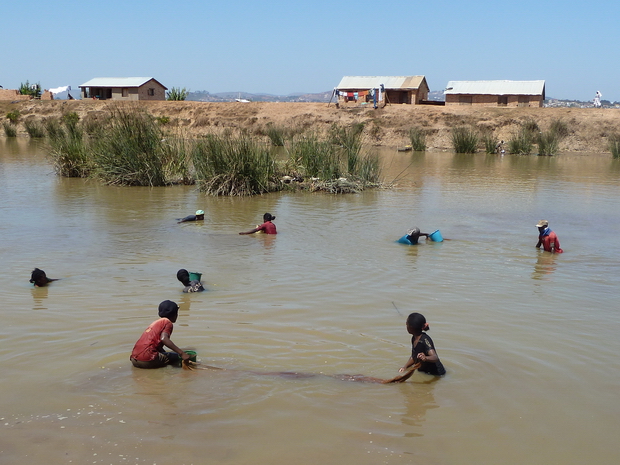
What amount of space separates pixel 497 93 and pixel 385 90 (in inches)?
349

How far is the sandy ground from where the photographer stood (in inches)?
1586

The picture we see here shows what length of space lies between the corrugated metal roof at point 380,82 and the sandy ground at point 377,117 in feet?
11.6

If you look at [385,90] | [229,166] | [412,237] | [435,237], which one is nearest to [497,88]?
[385,90]

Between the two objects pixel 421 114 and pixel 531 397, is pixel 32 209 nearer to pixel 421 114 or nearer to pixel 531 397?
pixel 531 397

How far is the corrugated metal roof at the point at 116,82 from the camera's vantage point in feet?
189

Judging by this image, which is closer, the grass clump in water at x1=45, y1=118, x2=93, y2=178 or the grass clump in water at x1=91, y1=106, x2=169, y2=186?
the grass clump in water at x1=91, y1=106, x2=169, y2=186


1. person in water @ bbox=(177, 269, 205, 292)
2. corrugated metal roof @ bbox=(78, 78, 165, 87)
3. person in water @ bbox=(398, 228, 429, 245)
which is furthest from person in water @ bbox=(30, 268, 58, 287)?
corrugated metal roof @ bbox=(78, 78, 165, 87)

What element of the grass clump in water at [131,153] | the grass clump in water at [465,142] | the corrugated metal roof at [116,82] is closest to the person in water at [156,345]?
the grass clump in water at [131,153]

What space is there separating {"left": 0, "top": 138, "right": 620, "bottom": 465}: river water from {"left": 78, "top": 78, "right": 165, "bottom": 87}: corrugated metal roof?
47.3 meters

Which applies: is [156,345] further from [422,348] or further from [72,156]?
[72,156]

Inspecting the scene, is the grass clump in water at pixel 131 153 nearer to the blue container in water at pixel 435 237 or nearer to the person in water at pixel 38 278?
the blue container in water at pixel 435 237

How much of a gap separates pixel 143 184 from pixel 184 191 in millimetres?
1468

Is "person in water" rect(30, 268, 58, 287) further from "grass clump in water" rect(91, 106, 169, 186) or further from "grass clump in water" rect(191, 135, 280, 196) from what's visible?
"grass clump in water" rect(91, 106, 169, 186)

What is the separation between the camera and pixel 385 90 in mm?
50250
